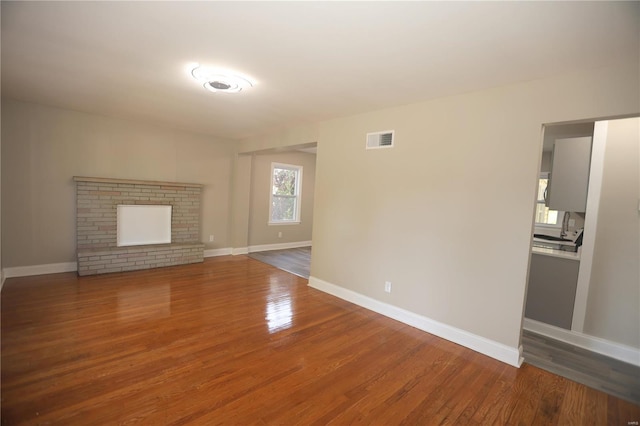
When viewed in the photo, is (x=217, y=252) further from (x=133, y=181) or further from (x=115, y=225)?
(x=133, y=181)

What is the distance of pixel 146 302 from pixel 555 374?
13.8ft

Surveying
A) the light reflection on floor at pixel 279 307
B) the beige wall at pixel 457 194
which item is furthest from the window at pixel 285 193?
the beige wall at pixel 457 194

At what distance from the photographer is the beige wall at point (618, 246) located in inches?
108

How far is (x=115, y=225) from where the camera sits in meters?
4.75

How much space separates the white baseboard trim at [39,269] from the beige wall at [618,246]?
6.83m

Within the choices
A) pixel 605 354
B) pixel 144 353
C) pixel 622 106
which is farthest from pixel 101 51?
pixel 605 354

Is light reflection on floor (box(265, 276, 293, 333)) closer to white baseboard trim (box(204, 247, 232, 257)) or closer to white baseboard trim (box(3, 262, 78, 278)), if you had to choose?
white baseboard trim (box(204, 247, 232, 257))

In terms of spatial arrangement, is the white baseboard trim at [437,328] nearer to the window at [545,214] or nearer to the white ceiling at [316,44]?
the white ceiling at [316,44]

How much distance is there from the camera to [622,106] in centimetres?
207

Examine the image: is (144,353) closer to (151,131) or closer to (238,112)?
(238,112)

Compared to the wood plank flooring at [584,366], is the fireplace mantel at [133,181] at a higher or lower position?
higher

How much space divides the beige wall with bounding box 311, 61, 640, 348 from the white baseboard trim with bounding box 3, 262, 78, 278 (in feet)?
13.9

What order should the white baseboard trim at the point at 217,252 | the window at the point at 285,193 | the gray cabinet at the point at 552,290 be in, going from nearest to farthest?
the gray cabinet at the point at 552,290, the white baseboard trim at the point at 217,252, the window at the point at 285,193

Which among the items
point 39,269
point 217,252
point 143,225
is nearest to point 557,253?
point 217,252
